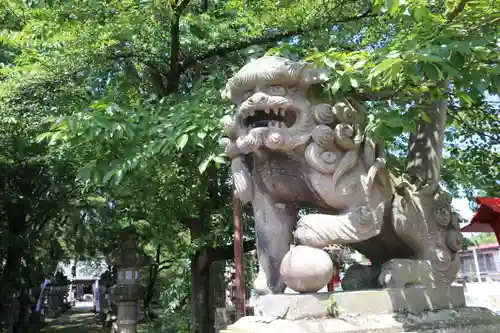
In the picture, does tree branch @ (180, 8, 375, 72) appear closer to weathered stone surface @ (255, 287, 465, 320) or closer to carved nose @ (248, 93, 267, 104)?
carved nose @ (248, 93, 267, 104)

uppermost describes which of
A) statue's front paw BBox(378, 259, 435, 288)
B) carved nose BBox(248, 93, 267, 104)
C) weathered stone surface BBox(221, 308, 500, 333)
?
carved nose BBox(248, 93, 267, 104)

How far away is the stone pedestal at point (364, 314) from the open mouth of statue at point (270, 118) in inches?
48.2

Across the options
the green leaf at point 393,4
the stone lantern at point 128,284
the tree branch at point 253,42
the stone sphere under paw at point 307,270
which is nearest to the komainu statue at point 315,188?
the stone sphere under paw at point 307,270

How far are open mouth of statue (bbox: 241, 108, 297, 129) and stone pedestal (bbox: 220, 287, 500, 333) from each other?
1.22 metres

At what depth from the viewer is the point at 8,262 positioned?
13.9m

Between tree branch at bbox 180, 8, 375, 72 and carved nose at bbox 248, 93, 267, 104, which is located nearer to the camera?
carved nose at bbox 248, 93, 267, 104

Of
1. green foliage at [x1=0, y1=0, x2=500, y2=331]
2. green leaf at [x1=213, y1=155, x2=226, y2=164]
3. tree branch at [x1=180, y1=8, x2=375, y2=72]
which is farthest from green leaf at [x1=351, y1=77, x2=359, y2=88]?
tree branch at [x1=180, y1=8, x2=375, y2=72]

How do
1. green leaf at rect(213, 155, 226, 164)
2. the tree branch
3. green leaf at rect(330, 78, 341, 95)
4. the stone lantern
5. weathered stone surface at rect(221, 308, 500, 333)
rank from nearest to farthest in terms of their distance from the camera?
weathered stone surface at rect(221, 308, 500, 333) → green leaf at rect(330, 78, 341, 95) → green leaf at rect(213, 155, 226, 164) → the tree branch → the stone lantern

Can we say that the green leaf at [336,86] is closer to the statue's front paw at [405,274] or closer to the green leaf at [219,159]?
the statue's front paw at [405,274]

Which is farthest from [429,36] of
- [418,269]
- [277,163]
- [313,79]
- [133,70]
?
[133,70]

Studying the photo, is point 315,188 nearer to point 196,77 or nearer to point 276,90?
point 276,90

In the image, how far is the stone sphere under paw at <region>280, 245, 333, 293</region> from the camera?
9.75 feet

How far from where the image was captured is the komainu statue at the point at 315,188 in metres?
3.21

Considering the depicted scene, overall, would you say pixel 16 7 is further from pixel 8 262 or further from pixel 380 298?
pixel 8 262
